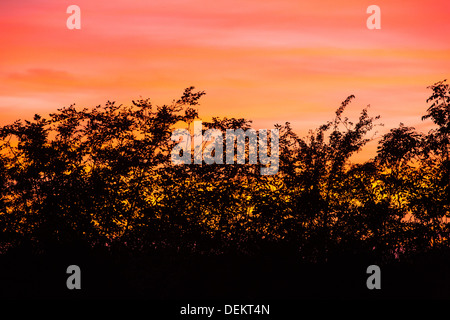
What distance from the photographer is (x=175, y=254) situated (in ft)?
73.0

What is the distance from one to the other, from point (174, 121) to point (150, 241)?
7625 millimetres

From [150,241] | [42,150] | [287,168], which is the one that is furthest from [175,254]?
[42,150]

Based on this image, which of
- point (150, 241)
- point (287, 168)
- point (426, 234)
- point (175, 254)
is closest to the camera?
point (175, 254)

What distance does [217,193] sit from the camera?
2788 centimetres

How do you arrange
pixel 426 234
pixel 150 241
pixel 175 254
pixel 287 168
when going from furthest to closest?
pixel 287 168 → pixel 426 234 → pixel 150 241 → pixel 175 254

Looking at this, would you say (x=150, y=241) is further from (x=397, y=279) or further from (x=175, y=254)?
(x=397, y=279)

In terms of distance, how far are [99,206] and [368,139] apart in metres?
12.9

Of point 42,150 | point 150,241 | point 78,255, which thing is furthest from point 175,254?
point 42,150

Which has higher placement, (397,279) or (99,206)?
(99,206)

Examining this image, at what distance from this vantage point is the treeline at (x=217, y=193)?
2591 cm

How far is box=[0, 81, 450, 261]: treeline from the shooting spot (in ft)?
85.0

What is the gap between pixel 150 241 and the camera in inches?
945

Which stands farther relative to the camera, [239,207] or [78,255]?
[239,207]

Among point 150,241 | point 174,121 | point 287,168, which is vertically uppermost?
point 174,121
